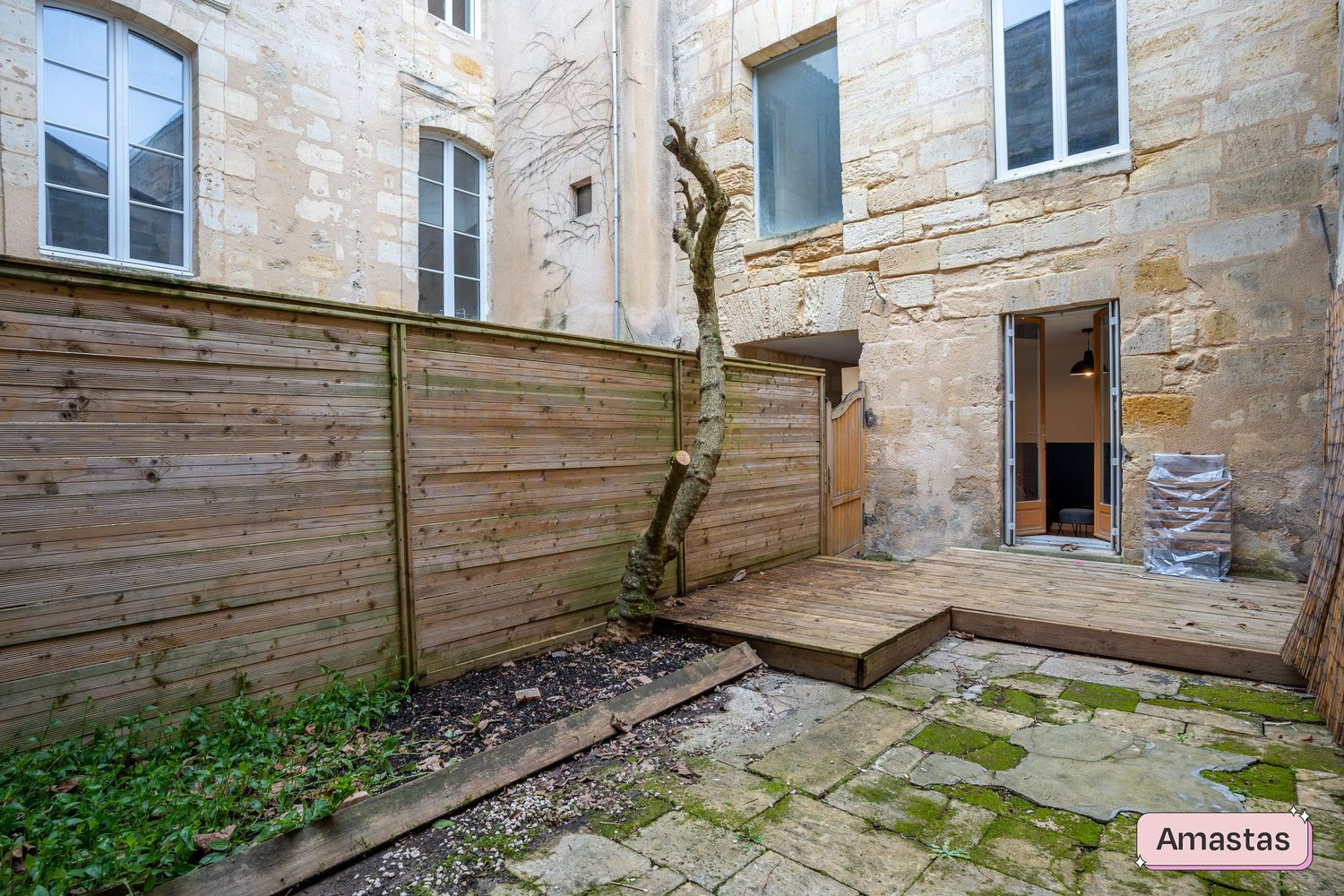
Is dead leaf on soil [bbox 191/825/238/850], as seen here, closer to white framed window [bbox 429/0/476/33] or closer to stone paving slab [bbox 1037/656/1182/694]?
stone paving slab [bbox 1037/656/1182/694]

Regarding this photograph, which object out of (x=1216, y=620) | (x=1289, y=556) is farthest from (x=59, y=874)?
(x=1289, y=556)

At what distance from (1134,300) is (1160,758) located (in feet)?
13.8

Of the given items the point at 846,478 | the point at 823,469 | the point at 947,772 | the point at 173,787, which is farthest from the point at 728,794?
the point at 846,478

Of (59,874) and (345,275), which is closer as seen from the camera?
(59,874)

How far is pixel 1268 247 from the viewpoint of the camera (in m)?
5.00

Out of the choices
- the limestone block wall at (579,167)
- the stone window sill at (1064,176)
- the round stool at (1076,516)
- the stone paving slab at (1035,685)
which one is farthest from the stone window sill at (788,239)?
the stone paving slab at (1035,685)

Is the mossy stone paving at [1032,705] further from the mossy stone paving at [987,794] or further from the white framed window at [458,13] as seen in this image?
the white framed window at [458,13]

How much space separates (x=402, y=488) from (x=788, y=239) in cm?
569

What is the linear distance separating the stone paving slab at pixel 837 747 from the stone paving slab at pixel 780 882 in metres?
0.44

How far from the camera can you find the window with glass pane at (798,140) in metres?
7.66

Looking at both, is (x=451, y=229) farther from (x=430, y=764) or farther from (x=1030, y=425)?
(x=430, y=764)

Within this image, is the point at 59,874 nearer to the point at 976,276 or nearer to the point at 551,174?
the point at 976,276

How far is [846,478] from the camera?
22.0 ft

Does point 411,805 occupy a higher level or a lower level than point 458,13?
lower
